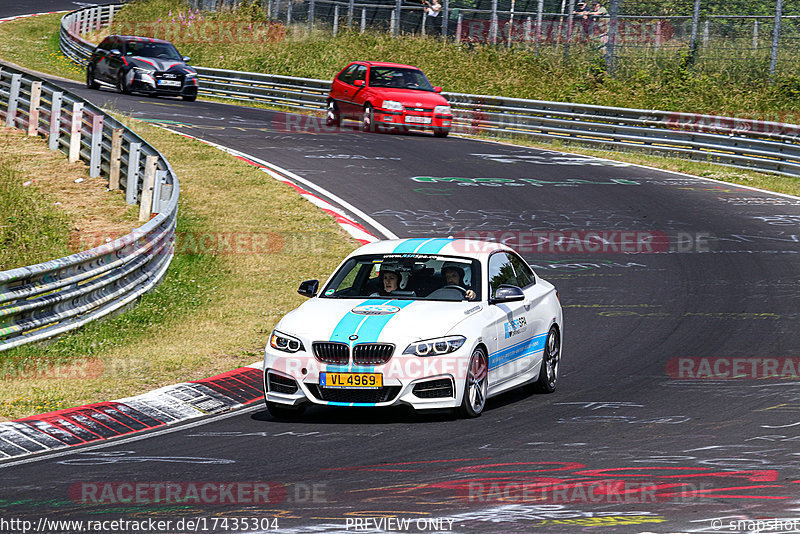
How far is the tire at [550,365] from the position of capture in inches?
426

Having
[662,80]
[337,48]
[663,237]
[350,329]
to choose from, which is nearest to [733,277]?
[663,237]

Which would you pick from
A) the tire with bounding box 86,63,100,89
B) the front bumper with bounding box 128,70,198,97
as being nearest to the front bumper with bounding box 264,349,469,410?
the front bumper with bounding box 128,70,198,97

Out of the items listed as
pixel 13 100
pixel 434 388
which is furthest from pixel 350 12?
pixel 434 388

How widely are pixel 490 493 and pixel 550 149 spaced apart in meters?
23.1

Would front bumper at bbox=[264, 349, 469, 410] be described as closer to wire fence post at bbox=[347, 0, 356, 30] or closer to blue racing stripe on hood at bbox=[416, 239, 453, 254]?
blue racing stripe on hood at bbox=[416, 239, 453, 254]

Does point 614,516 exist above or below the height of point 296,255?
above

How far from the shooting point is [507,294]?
399 inches

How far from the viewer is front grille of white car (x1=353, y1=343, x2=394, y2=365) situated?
9.34m

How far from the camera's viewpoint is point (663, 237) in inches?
760

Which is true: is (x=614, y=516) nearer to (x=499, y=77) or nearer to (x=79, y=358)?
(x=79, y=358)

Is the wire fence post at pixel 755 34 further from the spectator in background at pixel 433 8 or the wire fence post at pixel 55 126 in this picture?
the wire fence post at pixel 55 126

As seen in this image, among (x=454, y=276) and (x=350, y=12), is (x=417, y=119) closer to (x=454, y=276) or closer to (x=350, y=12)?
(x=350, y=12)

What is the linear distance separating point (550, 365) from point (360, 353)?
2397 mm

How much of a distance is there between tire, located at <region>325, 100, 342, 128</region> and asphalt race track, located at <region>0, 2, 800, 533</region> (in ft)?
44.9
